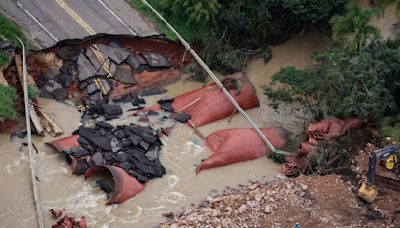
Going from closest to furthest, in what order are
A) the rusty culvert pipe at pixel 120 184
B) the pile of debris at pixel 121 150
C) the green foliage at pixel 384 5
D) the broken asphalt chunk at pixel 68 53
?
the rusty culvert pipe at pixel 120 184 < the pile of debris at pixel 121 150 < the green foliage at pixel 384 5 < the broken asphalt chunk at pixel 68 53

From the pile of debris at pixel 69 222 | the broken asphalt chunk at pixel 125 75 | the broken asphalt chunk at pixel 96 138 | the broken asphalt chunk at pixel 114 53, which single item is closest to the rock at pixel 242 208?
the pile of debris at pixel 69 222

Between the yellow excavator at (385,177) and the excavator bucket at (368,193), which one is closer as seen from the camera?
the yellow excavator at (385,177)

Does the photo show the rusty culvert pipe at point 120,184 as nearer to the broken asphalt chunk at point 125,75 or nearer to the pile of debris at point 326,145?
the pile of debris at point 326,145

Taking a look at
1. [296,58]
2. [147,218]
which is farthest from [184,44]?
[147,218]

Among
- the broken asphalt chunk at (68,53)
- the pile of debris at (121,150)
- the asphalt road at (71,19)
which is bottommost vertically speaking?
the pile of debris at (121,150)

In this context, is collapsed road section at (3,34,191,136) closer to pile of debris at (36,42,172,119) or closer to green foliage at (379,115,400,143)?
pile of debris at (36,42,172,119)

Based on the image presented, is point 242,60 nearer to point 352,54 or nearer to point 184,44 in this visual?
point 184,44

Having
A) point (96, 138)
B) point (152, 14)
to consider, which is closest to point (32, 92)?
point (96, 138)
